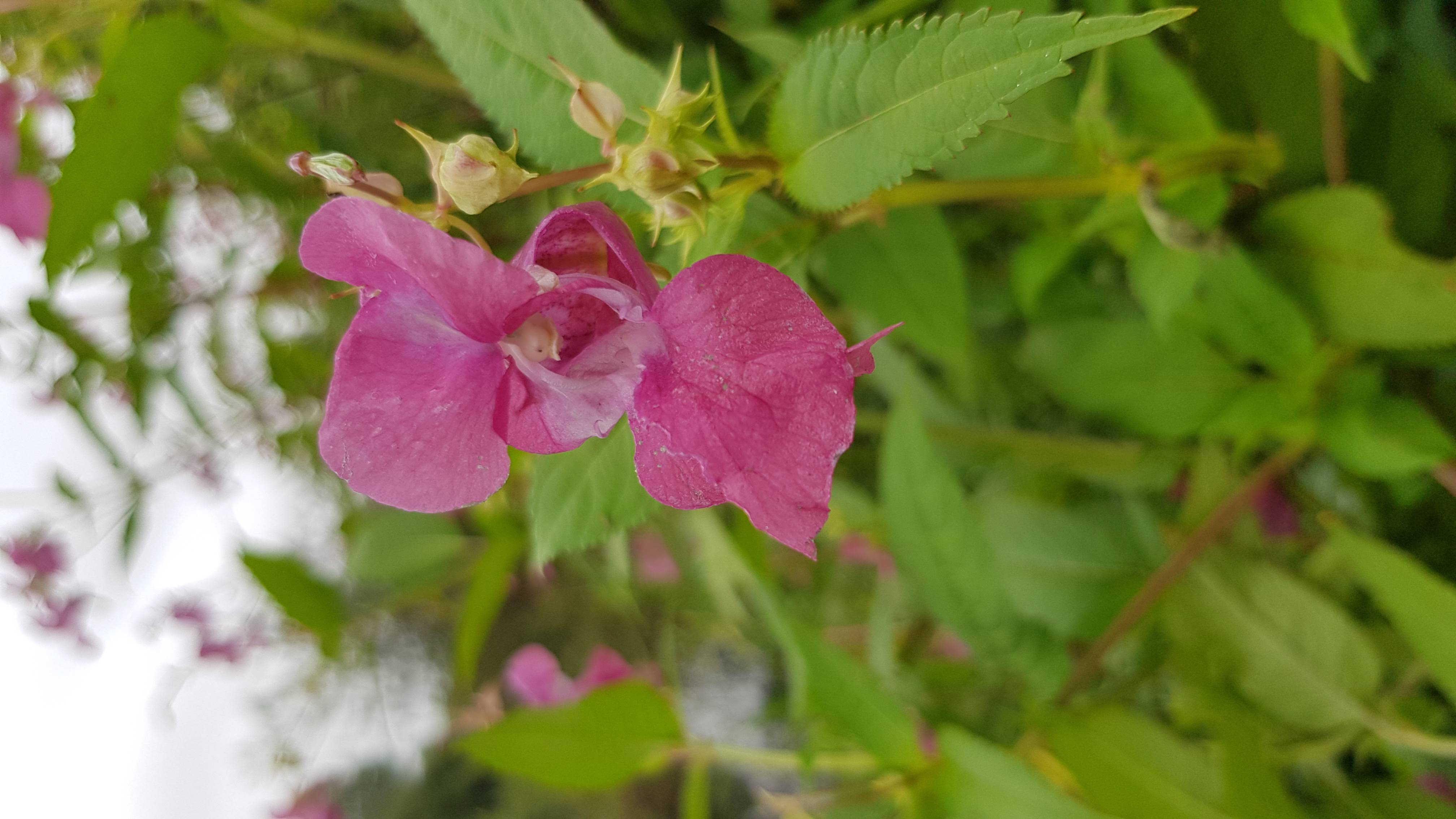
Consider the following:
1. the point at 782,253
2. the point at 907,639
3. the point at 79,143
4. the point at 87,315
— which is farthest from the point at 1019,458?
the point at 87,315

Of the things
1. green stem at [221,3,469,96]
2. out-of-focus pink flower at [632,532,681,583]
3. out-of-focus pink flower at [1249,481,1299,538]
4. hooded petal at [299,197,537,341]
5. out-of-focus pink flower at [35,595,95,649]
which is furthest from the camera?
out-of-focus pink flower at [632,532,681,583]

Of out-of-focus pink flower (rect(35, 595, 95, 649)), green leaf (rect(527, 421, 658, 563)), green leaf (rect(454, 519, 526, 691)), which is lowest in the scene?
out-of-focus pink flower (rect(35, 595, 95, 649))

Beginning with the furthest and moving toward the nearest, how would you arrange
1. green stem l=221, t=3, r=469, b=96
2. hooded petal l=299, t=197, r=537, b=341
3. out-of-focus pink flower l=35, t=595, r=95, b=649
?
out-of-focus pink flower l=35, t=595, r=95, b=649 → green stem l=221, t=3, r=469, b=96 → hooded petal l=299, t=197, r=537, b=341

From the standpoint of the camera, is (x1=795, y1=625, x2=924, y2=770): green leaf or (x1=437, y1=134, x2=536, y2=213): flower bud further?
(x1=795, y1=625, x2=924, y2=770): green leaf

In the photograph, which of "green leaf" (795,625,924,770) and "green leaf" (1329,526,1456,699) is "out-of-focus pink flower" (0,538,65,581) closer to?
"green leaf" (795,625,924,770)

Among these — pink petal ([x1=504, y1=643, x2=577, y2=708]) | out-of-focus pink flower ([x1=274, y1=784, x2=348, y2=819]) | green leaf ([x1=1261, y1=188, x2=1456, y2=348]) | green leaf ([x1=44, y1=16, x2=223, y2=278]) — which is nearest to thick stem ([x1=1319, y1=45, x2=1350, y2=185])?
green leaf ([x1=1261, y1=188, x2=1456, y2=348])

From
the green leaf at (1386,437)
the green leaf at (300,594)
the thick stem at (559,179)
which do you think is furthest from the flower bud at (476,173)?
the green leaf at (300,594)

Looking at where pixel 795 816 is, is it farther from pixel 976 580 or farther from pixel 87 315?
pixel 87 315

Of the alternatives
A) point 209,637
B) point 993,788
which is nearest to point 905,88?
point 993,788

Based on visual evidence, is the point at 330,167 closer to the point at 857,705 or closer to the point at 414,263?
the point at 414,263
